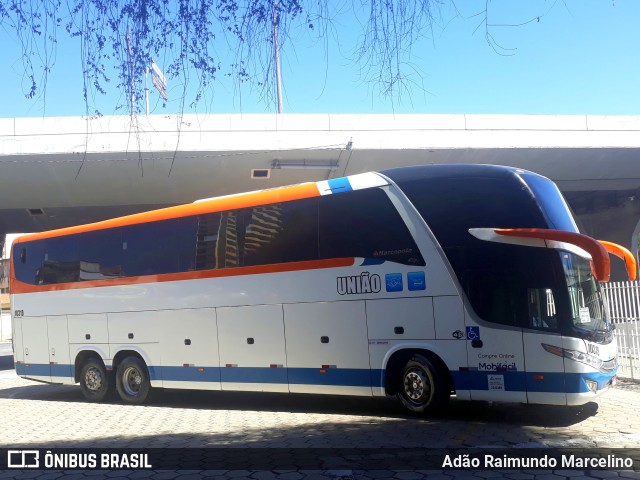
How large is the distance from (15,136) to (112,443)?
1115cm

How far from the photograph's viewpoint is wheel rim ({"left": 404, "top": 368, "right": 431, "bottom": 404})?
9312mm

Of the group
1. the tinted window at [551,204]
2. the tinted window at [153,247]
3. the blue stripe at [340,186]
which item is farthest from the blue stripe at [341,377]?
the blue stripe at [340,186]

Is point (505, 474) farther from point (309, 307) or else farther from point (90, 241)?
point (90, 241)

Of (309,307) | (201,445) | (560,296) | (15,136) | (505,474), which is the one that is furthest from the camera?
(15,136)

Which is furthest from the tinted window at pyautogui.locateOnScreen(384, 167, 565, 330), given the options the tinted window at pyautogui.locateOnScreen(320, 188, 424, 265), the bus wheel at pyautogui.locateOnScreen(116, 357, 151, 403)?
the bus wheel at pyautogui.locateOnScreen(116, 357, 151, 403)

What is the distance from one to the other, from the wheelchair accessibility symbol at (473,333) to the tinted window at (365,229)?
117cm

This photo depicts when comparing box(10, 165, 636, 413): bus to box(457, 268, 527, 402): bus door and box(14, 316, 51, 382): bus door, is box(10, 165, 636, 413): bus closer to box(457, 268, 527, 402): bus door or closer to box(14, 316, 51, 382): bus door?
box(457, 268, 527, 402): bus door

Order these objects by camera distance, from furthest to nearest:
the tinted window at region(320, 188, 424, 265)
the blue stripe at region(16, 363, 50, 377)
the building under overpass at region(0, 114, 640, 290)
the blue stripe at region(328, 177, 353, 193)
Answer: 1. the building under overpass at region(0, 114, 640, 290)
2. the blue stripe at region(16, 363, 50, 377)
3. the blue stripe at region(328, 177, 353, 193)
4. the tinted window at region(320, 188, 424, 265)

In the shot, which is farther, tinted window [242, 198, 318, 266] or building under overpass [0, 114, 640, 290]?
building under overpass [0, 114, 640, 290]

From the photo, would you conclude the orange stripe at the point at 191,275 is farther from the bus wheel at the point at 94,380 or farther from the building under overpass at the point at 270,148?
the building under overpass at the point at 270,148

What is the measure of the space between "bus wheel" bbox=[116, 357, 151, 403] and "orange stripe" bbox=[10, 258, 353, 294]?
159cm

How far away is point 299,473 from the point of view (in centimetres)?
643

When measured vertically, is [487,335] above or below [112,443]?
above

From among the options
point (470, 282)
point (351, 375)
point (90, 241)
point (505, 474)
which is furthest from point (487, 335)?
point (90, 241)
